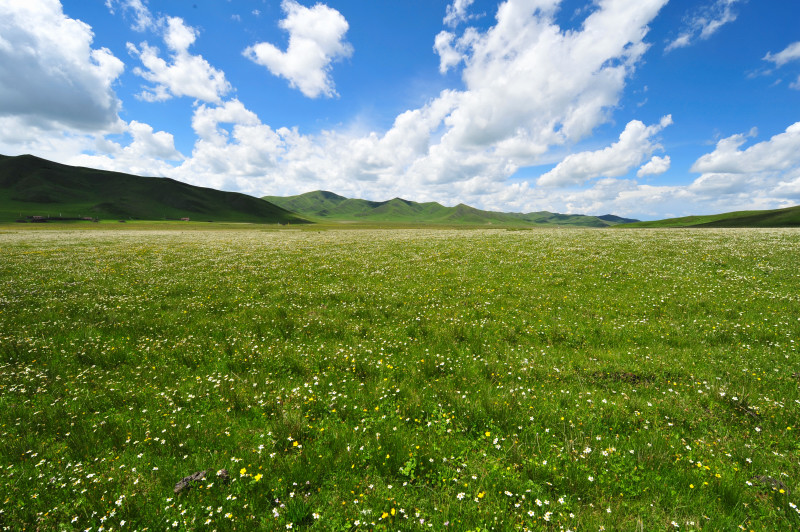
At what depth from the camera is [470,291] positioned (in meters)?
16.9

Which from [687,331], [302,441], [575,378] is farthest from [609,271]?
[302,441]

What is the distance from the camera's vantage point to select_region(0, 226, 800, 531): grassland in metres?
4.79

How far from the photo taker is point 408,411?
731cm

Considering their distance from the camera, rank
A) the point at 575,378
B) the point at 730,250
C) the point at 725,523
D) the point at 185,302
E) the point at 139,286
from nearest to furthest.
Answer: the point at 725,523 < the point at 575,378 < the point at 185,302 < the point at 139,286 < the point at 730,250

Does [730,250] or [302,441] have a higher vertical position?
[730,250]

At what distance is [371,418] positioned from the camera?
701 centimetres

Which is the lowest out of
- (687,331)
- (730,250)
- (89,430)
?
(89,430)

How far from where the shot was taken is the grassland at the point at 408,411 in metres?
4.79

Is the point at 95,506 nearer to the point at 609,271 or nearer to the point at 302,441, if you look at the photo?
the point at 302,441

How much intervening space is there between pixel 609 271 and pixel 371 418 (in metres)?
19.6

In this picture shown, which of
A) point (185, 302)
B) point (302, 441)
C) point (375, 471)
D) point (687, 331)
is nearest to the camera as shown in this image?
point (375, 471)

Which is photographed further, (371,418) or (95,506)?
(371,418)

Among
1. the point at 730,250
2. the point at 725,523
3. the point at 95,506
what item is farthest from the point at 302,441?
the point at 730,250

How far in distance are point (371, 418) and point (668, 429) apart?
6392 millimetres
